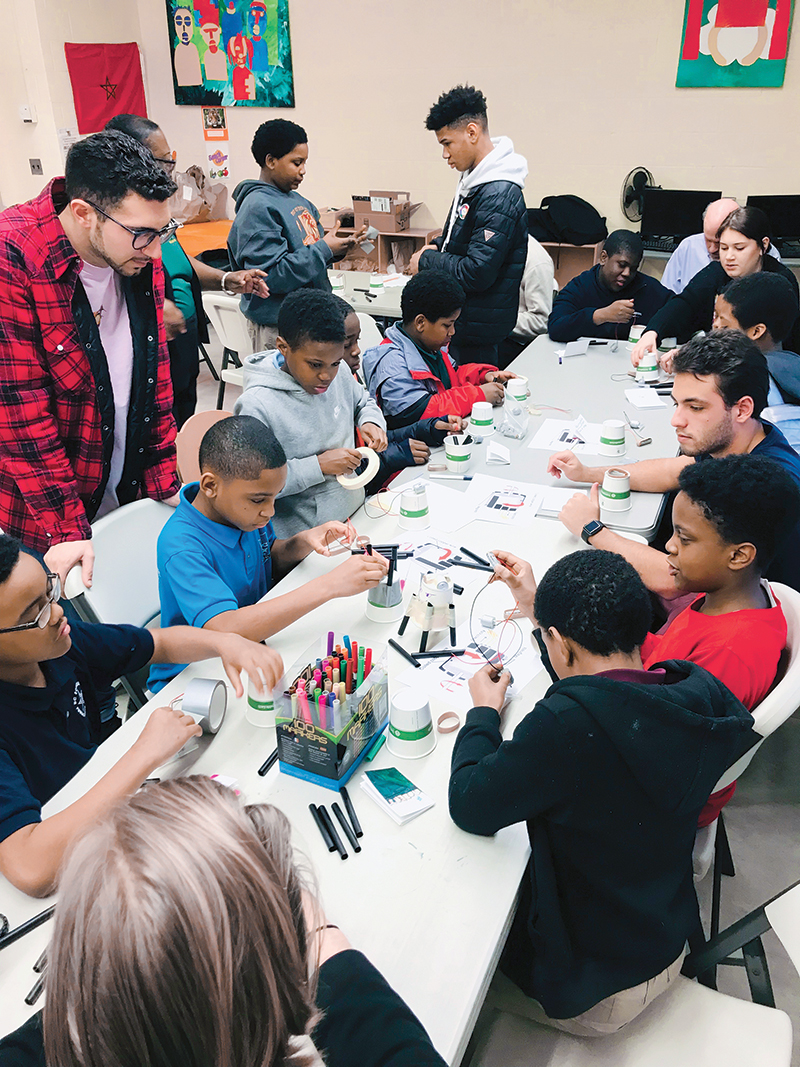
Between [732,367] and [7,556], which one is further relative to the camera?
[732,367]

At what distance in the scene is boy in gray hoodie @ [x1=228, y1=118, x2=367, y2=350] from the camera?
3.36 meters

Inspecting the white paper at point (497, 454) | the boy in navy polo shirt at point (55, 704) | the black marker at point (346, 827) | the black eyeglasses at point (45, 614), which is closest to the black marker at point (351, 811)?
the black marker at point (346, 827)

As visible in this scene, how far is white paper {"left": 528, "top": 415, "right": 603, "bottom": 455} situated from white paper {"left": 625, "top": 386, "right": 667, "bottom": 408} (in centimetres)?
32

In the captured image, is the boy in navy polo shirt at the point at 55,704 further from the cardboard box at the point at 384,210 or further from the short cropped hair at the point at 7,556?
the cardboard box at the point at 384,210

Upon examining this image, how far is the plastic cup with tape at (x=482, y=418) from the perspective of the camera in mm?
2770

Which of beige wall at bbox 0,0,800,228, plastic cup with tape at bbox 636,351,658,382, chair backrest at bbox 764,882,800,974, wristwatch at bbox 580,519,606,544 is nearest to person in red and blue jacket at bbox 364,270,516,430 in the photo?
plastic cup with tape at bbox 636,351,658,382

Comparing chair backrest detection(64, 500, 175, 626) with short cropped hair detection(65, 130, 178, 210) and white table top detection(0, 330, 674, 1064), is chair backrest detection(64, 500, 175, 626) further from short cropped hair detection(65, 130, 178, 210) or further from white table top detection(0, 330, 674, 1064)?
short cropped hair detection(65, 130, 178, 210)

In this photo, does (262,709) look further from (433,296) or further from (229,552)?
(433,296)

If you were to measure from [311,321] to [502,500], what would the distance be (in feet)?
2.50

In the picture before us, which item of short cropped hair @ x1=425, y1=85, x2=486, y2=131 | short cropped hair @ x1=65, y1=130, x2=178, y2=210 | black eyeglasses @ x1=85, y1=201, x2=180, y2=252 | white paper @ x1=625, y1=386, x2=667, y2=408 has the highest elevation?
short cropped hair @ x1=425, y1=85, x2=486, y2=131

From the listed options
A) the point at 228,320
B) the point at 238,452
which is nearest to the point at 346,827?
the point at 238,452

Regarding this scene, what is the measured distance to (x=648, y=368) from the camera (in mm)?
3336

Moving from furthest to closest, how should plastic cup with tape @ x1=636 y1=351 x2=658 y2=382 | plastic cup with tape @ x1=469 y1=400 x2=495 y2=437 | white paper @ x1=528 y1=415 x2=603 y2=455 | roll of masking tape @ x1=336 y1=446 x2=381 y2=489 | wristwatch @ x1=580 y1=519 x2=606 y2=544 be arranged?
plastic cup with tape @ x1=636 y1=351 x2=658 y2=382
plastic cup with tape @ x1=469 y1=400 x2=495 y2=437
white paper @ x1=528 y1=415 x2=603 y2=455
roll of masking tape @ x1=336 y1=446 x2=381 y2=489
wristwatch @ x1=580 y1=519 x2=606 y2=544

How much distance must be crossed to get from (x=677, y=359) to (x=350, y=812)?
174 cm
